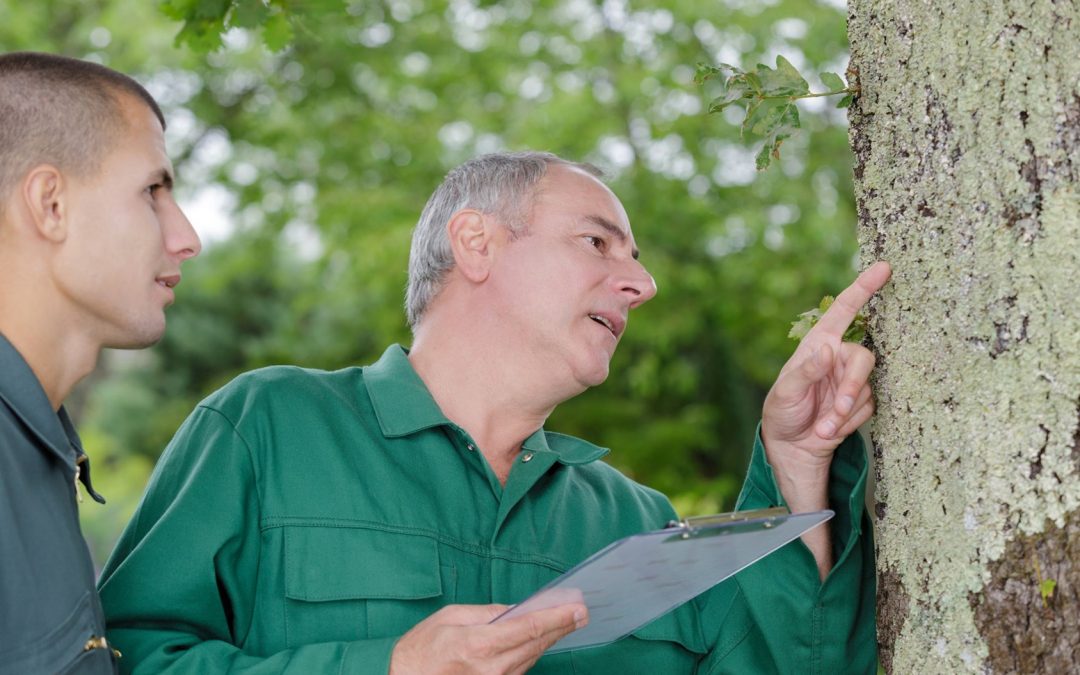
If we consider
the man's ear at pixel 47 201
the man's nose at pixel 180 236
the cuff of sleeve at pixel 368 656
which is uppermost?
the man's ear at pixel 47 201

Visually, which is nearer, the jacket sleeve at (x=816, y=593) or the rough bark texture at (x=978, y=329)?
the rough bark texture at (x=978, y=329)

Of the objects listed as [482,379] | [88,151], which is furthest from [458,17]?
[88,151]

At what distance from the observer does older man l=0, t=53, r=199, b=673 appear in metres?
1.49

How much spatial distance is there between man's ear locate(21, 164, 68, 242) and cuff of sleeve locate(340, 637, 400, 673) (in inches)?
28.5

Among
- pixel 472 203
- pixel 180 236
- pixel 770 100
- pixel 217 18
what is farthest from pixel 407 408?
pixel 217 18

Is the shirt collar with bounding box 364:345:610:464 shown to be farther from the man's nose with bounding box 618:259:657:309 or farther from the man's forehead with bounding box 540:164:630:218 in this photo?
the man's forehead with bounding box 540:164:630:218

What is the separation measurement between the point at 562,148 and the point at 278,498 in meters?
5.74

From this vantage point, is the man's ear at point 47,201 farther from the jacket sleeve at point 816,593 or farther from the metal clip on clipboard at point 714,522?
the jacket sleeve at point 816,593

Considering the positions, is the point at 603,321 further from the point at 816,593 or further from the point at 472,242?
the point at 816,593

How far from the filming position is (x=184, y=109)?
9.17 meters

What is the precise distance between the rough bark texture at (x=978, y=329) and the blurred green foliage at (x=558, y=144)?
494 centimetres

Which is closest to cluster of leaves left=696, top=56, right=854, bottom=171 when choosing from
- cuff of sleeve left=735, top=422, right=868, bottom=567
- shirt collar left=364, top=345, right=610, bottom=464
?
cuff of sleeve left=735, top=422, right=868, bottom=567

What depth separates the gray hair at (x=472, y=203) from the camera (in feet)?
7.96

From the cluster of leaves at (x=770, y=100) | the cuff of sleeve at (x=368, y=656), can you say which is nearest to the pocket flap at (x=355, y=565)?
the cuff of sleeve at (x=368, y=656)
